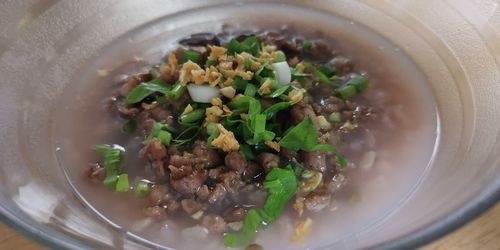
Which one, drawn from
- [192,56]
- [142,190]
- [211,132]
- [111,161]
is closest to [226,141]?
[211,132]

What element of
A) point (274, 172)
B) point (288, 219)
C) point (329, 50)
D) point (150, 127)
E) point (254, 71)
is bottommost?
point (288, 219)

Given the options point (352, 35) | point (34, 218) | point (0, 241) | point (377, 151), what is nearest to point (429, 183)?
point (377, 151)

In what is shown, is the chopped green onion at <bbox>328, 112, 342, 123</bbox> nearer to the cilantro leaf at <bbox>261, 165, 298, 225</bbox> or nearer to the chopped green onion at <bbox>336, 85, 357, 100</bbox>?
the chopped green onion at <bbox>336, 85, 357, 100</bbox>

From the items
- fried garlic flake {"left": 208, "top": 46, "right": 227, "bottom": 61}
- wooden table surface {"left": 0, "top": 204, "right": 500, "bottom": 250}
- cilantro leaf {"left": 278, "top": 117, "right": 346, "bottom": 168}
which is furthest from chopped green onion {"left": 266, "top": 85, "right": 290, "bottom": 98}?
wooden table surface {"left": 0, "top": 204, "right": 500, "bottom": 250}

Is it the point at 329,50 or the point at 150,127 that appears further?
the point at 329,50

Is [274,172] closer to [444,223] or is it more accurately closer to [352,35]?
[444,223]
